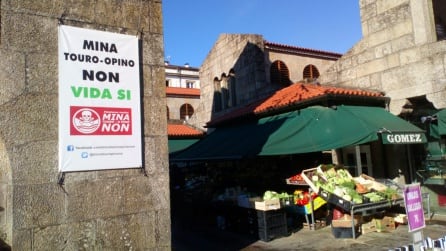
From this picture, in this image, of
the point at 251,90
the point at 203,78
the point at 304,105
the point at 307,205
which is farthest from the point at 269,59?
the point at 307,205

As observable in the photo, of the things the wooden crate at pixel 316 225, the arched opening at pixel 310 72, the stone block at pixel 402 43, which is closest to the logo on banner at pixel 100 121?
the wooden crate at pixel 316 225

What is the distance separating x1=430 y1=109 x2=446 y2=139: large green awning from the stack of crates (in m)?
4.98

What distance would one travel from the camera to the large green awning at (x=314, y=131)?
9.48 metres

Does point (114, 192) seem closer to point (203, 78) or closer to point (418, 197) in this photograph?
point (418, 197)

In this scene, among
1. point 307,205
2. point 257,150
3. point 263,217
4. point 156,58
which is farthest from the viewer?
point 257,150

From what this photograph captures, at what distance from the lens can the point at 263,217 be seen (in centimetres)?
929

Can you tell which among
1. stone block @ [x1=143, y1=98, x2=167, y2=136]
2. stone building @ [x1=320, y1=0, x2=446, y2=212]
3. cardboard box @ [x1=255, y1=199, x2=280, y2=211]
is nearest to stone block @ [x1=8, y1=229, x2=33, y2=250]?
stone block @ [x1=143, y1=98, x2=167, y2=136]

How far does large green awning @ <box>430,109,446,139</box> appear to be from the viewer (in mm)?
10344

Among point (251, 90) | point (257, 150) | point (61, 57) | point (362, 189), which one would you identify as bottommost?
point (362, 189)

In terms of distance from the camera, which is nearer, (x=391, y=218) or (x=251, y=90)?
(x=391, y=218)

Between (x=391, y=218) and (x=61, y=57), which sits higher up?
(x=61, y=57)

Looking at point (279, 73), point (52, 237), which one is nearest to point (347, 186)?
point (52, 237)

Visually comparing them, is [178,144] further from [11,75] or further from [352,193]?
[11,75]

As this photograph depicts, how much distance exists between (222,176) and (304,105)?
208 inches
